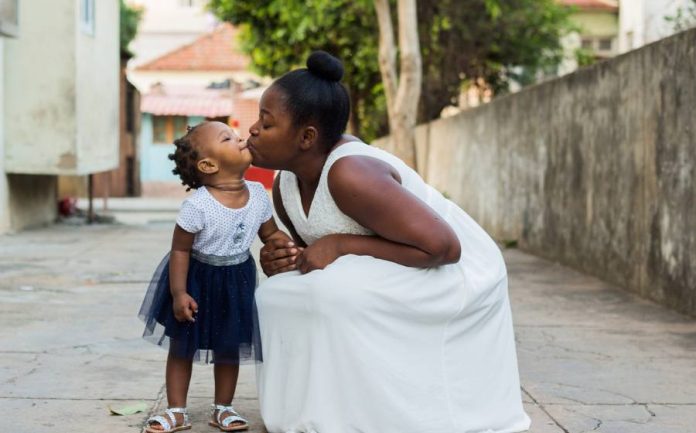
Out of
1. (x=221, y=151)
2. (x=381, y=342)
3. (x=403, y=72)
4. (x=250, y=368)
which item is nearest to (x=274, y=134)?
(x=221, y=151)

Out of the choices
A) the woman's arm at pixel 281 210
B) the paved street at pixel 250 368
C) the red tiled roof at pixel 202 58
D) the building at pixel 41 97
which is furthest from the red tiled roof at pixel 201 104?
the woman's arm at pixel 281 210

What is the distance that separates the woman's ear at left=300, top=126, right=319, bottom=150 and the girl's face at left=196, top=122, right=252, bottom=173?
0.21 meters

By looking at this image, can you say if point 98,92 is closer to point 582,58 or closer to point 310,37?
point 310,37

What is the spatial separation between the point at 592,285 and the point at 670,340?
8.37ft

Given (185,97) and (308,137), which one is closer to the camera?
(308,137)

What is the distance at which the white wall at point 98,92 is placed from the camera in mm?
14141

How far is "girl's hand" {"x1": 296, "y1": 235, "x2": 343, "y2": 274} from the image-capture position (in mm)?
3726

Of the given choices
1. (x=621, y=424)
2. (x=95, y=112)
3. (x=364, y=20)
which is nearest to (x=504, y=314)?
(x=621, y=424)

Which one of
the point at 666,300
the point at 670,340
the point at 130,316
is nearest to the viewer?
the point at 670,340

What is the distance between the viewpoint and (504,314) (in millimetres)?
3980

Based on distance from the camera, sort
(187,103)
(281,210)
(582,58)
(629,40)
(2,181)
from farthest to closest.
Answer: (187,103) → (629,40) → (582,58) → (2,181) → (281,210)

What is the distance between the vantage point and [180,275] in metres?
3.81

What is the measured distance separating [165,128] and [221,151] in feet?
124

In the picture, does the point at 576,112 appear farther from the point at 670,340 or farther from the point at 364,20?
the point at 364,20
